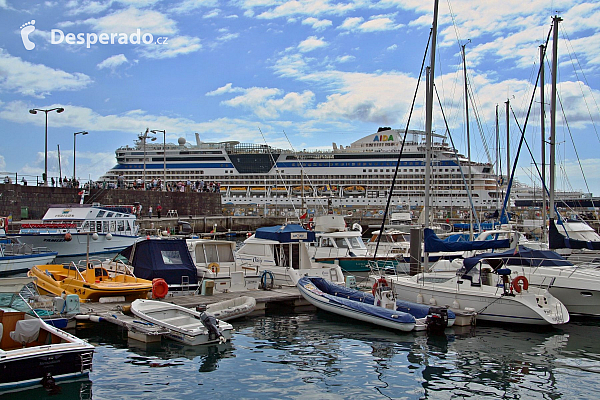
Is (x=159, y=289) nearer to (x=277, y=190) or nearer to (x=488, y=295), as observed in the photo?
(x=488, y=295)

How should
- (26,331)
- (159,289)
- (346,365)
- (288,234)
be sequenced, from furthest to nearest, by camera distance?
(288,234)
(159,289)
(346,365)
(26,331)

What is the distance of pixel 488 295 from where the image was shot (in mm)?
14055

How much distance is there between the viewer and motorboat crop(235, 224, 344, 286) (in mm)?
18125

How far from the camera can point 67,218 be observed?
1215 inches

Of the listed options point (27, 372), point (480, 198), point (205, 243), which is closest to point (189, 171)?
point (480, 198)

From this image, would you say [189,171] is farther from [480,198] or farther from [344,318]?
[344,318]

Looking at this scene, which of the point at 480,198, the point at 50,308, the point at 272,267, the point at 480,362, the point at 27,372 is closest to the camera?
the point at 27,372

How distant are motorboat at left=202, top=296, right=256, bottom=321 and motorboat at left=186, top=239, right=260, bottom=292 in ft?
6.45

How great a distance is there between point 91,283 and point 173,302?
2.44 meters

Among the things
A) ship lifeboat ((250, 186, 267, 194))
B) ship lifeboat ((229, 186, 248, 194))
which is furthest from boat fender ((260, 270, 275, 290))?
ship lifeboat ((229, 186, 248, 194))

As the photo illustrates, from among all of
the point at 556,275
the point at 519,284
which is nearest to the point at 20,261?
the point at 519,284

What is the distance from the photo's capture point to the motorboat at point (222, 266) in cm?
1672

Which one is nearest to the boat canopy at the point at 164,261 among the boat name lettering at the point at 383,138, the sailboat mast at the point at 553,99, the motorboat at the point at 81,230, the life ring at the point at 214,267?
the life ring at the point at 214,267

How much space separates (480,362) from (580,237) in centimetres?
1512
